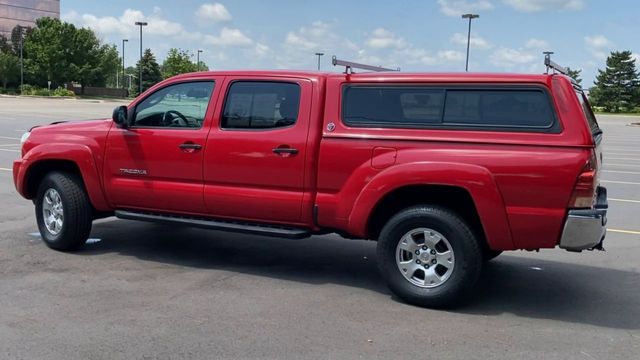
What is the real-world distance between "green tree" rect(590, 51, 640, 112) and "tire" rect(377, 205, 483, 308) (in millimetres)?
84985

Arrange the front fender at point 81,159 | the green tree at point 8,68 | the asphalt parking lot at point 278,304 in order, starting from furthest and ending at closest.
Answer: the green tree at point 8,68 < the front fender at point 81,159 < the asphalt parking lot at point 278,304

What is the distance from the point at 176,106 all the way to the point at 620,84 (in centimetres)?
8731

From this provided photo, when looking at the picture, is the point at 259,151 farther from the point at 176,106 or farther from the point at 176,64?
the point at 176,64

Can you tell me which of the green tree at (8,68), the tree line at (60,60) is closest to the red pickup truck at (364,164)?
the tree line at (60,60)

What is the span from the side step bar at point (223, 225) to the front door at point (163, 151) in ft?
0.26

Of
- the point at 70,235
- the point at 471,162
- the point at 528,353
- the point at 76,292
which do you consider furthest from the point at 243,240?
the point at 528,353

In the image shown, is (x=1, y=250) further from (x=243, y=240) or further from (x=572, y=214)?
(x=572, y=214)

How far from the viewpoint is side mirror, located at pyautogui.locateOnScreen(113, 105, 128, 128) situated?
611cm

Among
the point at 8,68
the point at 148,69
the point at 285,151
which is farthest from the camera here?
the point at 148,69

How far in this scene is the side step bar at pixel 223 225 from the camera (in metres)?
5.54

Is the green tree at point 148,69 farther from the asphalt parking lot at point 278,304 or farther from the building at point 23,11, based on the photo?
the asphalt parking lot at point 278,304

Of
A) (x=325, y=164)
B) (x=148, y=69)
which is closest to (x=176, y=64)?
(x=148, y=69)

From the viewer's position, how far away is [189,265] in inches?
245

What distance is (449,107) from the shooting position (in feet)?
16.5
